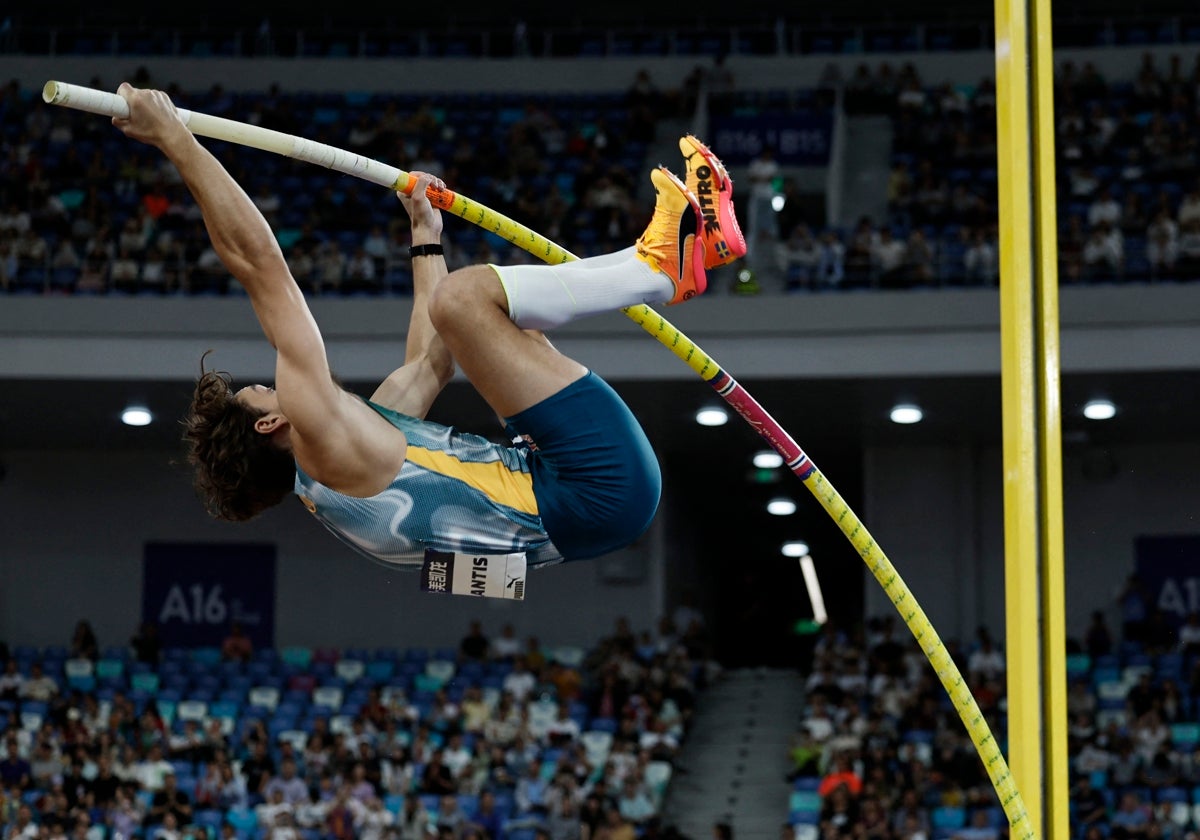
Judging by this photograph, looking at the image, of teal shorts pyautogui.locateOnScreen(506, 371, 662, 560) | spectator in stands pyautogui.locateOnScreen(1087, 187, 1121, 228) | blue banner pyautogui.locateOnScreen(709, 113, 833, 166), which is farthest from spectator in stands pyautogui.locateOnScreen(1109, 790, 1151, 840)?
blue banner pyautogui.locateOnScreen(709, 113, 833, 166)

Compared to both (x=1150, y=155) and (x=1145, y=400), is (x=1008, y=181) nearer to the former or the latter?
(x=1145, y=400)

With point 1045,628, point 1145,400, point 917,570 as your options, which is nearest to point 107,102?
point 1045,628

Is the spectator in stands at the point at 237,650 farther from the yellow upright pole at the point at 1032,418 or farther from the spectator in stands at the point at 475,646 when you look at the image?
the yellow upright pole at the point at 1032,418

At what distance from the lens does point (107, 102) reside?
306cm

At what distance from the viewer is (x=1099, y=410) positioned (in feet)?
47.8

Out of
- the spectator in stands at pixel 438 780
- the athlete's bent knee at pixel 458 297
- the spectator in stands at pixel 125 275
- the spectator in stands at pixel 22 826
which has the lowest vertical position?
the spectator in stands at pixel 22 826

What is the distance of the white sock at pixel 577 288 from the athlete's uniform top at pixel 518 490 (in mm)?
141

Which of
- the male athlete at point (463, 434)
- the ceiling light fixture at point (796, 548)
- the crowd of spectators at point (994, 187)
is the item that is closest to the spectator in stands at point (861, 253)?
the crowd of spectators at point (994, 187)

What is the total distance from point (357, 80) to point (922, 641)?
16.8 metres

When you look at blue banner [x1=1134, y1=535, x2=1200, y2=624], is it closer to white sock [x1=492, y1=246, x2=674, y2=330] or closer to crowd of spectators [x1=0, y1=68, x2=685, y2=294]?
crowd of spectators [x1=0, y1=68, x2=685, y2=294]

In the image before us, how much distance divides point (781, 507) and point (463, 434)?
16458mm

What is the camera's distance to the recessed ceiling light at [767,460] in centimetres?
1633

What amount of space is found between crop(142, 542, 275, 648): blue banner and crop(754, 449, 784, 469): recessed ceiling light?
→ 4.94 m

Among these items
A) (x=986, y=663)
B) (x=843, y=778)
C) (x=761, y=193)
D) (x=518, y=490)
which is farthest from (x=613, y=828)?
(x=518, y=490)
